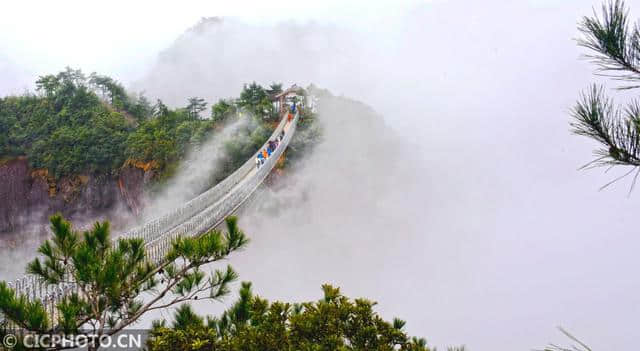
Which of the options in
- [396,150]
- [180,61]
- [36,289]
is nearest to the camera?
[36,289]

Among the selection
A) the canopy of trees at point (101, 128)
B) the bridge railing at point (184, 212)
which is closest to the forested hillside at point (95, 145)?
the canopy of trees at point (101, 128)

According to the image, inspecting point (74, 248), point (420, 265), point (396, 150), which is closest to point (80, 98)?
point (396, 150)

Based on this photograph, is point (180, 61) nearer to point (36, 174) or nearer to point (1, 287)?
point (36, 174)

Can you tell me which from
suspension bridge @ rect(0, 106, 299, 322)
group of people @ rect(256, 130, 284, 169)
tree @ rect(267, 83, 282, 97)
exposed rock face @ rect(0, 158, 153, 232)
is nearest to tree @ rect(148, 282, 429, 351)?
suspension bridge @ rect(0, 106, 299, 322)

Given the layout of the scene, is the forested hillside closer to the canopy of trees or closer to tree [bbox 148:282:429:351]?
the canopy of trees

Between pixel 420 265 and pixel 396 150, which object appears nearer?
pixel 420 265

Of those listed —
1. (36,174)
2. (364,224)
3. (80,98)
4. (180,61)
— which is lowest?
(364,224)
